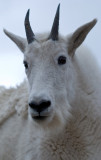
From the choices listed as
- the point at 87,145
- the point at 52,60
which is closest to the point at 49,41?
the point at 52,60

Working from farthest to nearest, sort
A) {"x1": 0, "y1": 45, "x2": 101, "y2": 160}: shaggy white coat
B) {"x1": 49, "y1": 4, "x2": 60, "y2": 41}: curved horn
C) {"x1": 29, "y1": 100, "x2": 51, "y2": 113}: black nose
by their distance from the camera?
{"x1": 49, "y1": 4, "x2": 60, "y2": 41}: curved horn, {"x1": 0, "y1": 45, "x2": 101, "y2": 160}: shaggy white coat, {"x1": 29, "y1": 100, "x2": 51, "y2": 113}: black nose

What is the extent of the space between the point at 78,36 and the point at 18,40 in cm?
139

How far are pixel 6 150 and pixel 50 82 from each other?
2.52m

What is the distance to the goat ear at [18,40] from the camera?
32.0 feet

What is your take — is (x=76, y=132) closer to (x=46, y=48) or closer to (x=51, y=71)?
(x=51, y=71)

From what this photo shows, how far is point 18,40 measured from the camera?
9836 mm

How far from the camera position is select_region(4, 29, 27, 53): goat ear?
974 cm

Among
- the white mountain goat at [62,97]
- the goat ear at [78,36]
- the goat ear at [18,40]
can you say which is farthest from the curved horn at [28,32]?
the goat ear at [78,36]

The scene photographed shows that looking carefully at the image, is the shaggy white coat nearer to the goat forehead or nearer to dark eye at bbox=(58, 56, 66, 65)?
dark eye at bbox=(58, 56, 66, 65)

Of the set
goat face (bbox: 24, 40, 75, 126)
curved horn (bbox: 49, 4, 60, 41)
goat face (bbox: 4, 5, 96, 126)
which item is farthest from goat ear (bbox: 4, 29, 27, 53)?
curved horn (bbox: 49, 4, 60, 41)

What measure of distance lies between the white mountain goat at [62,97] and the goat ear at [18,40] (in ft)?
0.25

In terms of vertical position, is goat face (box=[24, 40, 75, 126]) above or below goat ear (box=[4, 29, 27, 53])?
below

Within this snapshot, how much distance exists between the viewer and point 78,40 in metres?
9.30

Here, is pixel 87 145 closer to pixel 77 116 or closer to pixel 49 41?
pixel 77 116
